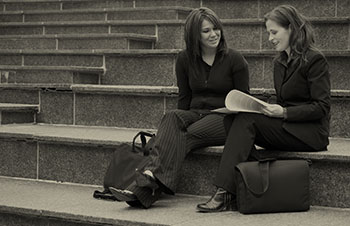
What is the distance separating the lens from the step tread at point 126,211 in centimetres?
327

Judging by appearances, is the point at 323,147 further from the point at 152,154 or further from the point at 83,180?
the point at 83,180

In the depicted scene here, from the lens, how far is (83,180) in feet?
13.9

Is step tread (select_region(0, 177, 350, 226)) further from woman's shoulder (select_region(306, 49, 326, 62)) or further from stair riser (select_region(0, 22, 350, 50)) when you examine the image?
stair riser (select_region(0, 22, 350, 50))

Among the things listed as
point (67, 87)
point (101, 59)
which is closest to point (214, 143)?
point (67, 87)

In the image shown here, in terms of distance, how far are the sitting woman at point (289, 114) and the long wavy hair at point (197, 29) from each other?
1.31ft

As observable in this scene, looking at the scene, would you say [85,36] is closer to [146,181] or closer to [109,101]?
[109,101]

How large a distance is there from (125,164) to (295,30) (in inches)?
44.8

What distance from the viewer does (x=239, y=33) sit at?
5324mm

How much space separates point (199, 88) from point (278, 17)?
2.18 feet

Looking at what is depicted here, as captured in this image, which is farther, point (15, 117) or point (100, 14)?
point (100, 14)

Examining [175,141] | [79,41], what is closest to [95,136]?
[175,141]

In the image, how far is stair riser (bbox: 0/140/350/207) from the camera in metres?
3.58

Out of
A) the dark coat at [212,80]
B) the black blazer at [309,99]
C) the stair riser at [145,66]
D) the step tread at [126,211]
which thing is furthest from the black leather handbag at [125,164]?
the stair riser at [145,66]

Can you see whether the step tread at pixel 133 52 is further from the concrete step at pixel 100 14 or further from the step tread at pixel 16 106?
the concrete step at pixel 100 14
